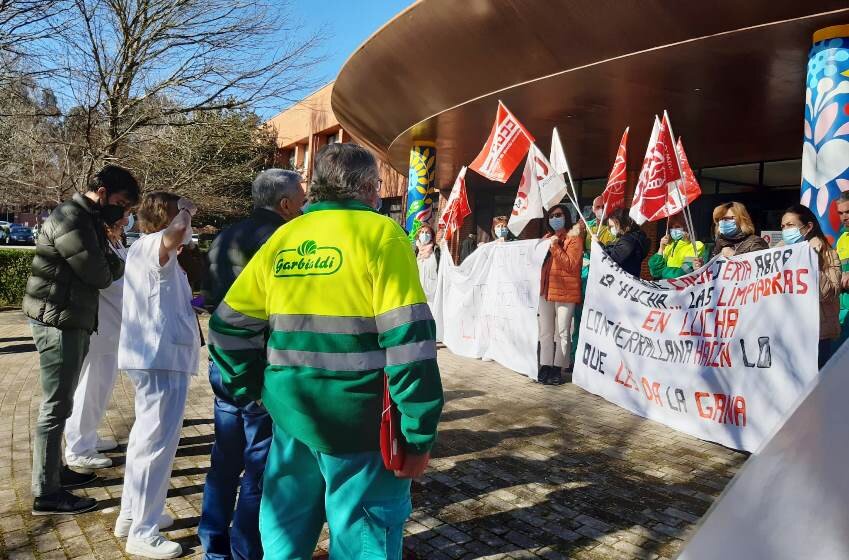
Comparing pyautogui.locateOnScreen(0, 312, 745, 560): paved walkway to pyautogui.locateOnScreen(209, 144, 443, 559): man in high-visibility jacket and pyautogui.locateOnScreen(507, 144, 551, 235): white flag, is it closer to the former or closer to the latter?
pyautogui.locateOnScreen(209, 144, 443, 559): man in high-visibility jacket

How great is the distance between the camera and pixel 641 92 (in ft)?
29.3

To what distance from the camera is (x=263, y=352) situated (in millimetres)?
2344

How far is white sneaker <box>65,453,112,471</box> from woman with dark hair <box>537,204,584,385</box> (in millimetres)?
4998

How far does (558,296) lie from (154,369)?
530 centimetres

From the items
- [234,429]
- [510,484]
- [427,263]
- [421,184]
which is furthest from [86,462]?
[421,184]

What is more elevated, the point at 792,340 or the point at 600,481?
the point at 792,340

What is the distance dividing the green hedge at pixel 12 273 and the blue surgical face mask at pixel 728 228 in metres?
14.1

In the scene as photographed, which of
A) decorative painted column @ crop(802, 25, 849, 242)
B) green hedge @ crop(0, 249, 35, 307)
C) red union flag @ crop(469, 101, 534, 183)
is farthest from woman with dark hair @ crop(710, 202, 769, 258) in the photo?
green hedge @ crop(0, 249, 35, 307)

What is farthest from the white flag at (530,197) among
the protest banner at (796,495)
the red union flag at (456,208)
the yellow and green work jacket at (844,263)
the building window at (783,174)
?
the building window at (783,174)

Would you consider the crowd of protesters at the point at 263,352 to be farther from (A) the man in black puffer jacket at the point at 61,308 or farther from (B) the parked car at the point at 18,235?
(B) the parked car at the point at 18,235

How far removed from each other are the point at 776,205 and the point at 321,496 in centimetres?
1329

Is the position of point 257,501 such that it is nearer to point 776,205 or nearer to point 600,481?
point 600,481

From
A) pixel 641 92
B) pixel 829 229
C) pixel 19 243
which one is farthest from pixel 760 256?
pixel 19 243

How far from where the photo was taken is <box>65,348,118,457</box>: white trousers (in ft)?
14.0
